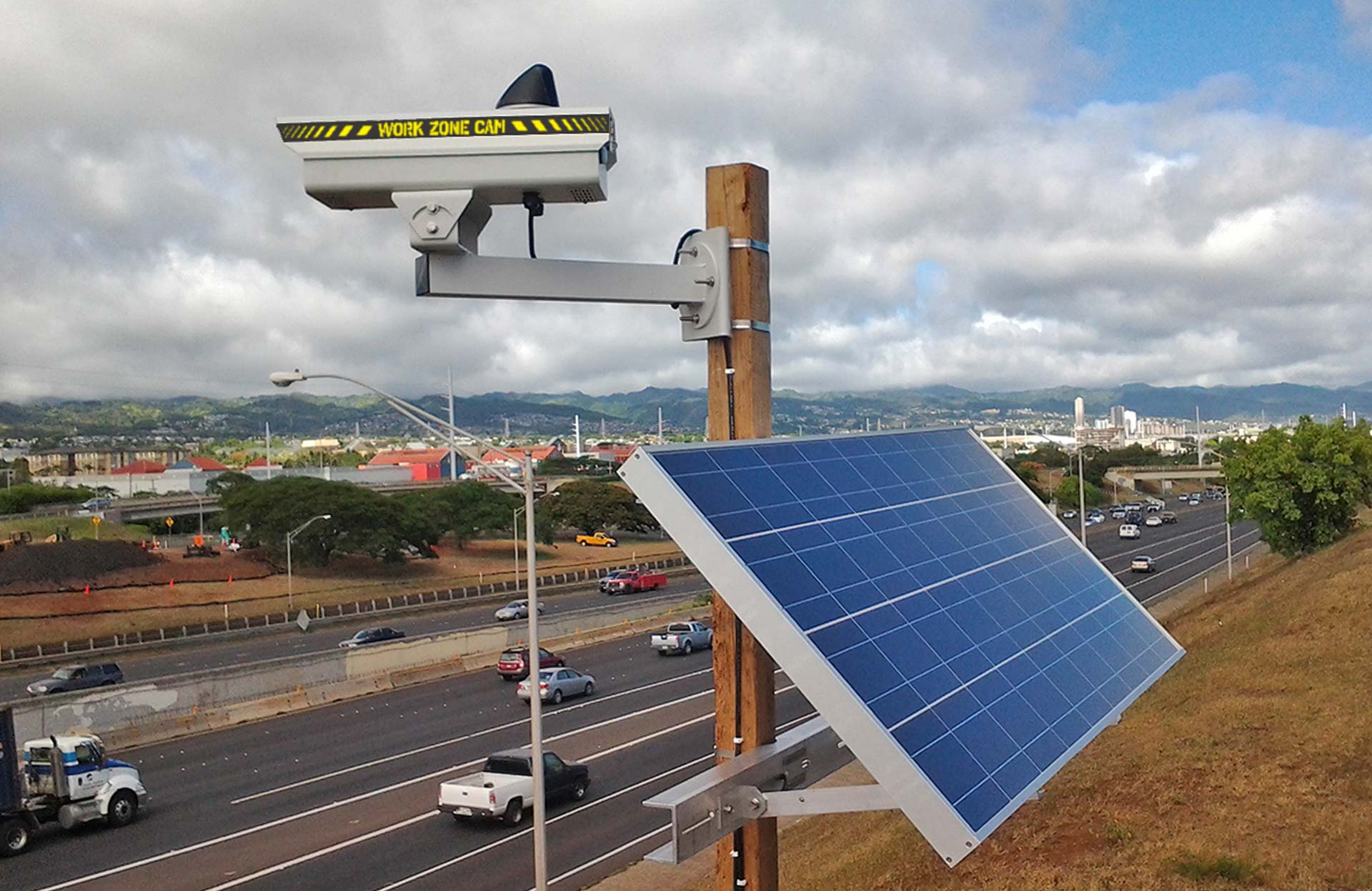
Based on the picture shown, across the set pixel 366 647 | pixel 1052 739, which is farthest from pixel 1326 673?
pixel 366 647

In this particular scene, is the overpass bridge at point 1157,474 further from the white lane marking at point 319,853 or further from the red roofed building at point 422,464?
the white lane marking at point 319,853

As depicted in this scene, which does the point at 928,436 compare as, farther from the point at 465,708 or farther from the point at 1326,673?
the point at 465,708

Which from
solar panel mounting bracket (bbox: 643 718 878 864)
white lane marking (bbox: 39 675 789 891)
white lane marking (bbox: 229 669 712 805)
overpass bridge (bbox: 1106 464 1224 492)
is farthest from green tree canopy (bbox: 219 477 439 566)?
overpass bridge (bbox: 1106 464 1224 492)

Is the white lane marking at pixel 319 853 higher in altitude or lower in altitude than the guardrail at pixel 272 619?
higher

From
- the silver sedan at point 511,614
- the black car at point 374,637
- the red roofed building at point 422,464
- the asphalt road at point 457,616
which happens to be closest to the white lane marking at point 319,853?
the black car at point 374,637

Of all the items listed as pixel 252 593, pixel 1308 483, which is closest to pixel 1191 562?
pixel 1308 483

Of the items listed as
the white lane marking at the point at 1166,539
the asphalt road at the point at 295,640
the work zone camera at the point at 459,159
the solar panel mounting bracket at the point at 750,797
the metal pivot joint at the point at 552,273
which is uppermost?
the work zone camera at the point at 459,159

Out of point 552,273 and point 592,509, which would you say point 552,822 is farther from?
point 592,509
